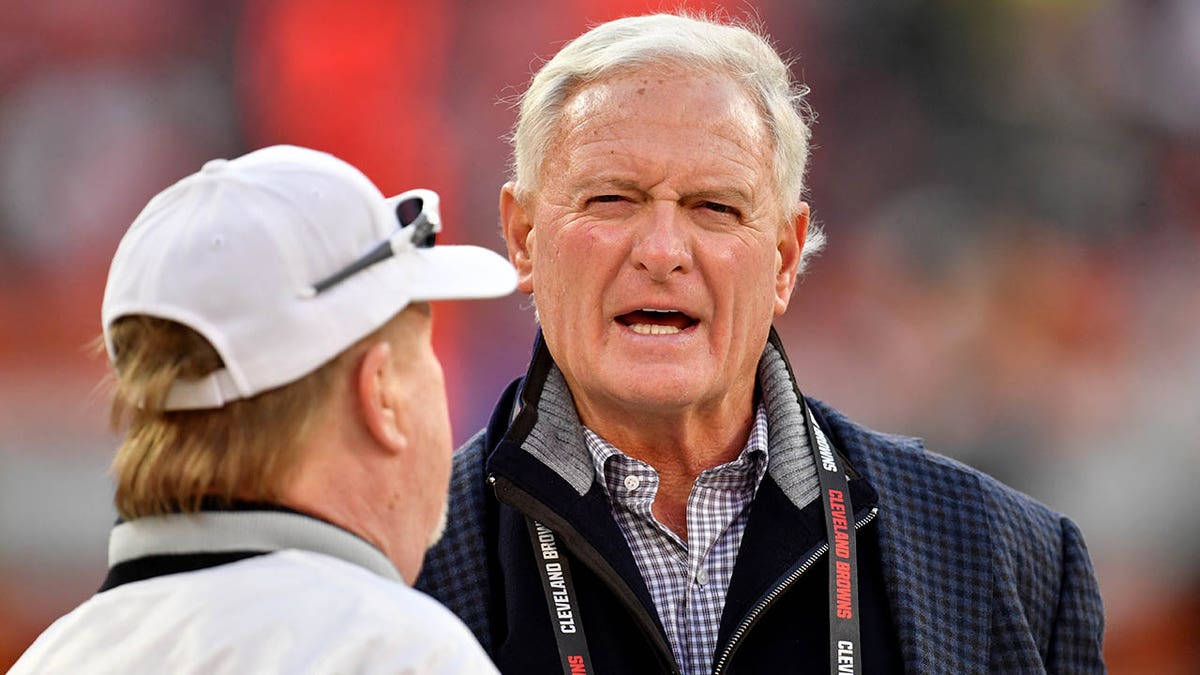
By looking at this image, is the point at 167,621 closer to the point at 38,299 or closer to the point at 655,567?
the point at 655,567

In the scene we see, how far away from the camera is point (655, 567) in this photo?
2559 mm

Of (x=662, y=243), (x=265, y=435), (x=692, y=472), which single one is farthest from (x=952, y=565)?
(x=265, y=435)

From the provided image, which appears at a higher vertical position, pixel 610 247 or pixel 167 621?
pixel 610 247

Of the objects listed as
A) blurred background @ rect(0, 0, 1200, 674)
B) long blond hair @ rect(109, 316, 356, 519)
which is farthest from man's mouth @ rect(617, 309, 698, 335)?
blurred background @ rect(0, 0, 1200, 674)

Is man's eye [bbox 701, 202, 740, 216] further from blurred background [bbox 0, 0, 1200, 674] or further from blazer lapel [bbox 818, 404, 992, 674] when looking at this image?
Result: blurred background [bbox 0, 0, 1200, 674]

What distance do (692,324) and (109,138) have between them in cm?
345

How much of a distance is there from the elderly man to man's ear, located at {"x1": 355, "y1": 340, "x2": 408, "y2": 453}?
34.1 inches

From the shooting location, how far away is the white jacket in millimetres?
1417

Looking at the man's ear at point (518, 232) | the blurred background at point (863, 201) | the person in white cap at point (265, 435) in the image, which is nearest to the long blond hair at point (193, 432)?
the person in white cap at point (265, 435)

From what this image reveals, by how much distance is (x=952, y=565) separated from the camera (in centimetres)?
267

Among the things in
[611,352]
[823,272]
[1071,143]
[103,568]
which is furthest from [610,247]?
[1071,143]

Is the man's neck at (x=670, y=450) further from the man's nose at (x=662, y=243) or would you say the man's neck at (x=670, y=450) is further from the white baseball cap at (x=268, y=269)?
the white baseball cap at (x=268, y=269)

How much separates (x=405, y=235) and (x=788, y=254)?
138cm

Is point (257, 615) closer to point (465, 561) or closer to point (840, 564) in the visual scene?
point (465, 561)
